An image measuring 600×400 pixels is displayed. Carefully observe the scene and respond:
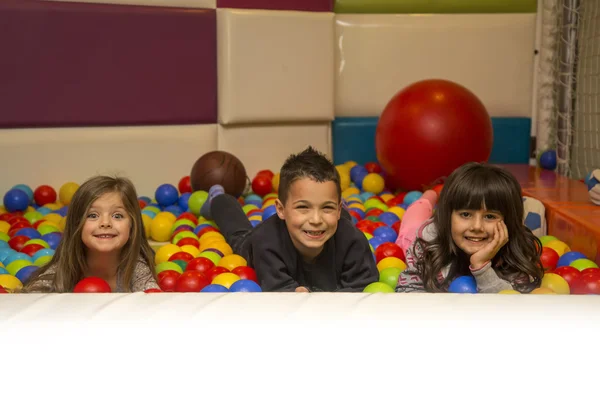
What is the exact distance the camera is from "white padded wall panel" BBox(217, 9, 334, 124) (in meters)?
3.04

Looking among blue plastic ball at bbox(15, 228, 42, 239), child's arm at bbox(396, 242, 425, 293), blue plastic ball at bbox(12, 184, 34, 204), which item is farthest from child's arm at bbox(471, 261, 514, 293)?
blue plastic ball at bbox(12, 184, 34, 204)

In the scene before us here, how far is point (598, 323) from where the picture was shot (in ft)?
3.35

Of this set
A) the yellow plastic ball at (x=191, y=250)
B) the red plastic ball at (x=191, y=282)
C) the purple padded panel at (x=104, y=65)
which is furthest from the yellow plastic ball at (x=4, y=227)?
the red plastic ball at (x=191, y=282)

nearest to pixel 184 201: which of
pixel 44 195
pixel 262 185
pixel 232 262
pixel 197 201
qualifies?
pixel 197 201

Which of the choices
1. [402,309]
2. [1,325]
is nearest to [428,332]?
[402,309]

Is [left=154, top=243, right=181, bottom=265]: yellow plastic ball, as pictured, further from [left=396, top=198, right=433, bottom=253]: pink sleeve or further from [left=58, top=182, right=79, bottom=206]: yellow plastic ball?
[left=58, top=182, right=79, bottom=206]: yellow plastic ball

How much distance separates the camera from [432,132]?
108 inches

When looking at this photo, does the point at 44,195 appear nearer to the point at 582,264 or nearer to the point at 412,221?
the point at 412,221

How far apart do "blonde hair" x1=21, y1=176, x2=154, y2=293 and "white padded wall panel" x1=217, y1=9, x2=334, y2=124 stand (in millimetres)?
1379

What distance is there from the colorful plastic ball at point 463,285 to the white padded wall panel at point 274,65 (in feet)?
5.38

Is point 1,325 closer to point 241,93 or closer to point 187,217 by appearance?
point 187,217

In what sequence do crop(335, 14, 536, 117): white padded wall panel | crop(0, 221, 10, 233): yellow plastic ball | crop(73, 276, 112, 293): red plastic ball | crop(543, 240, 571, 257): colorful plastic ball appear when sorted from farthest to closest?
crop(335, 14, 536, 117): white padded wall panel, crop(0, 221, 10, 233): yellow plastic ball, crop(543, 240, 571, 257): colorful plastic ball, crop(73, 276, 112, 293): red plastic ball

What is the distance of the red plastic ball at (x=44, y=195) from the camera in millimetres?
2814

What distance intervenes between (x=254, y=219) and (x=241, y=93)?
2.51ft
